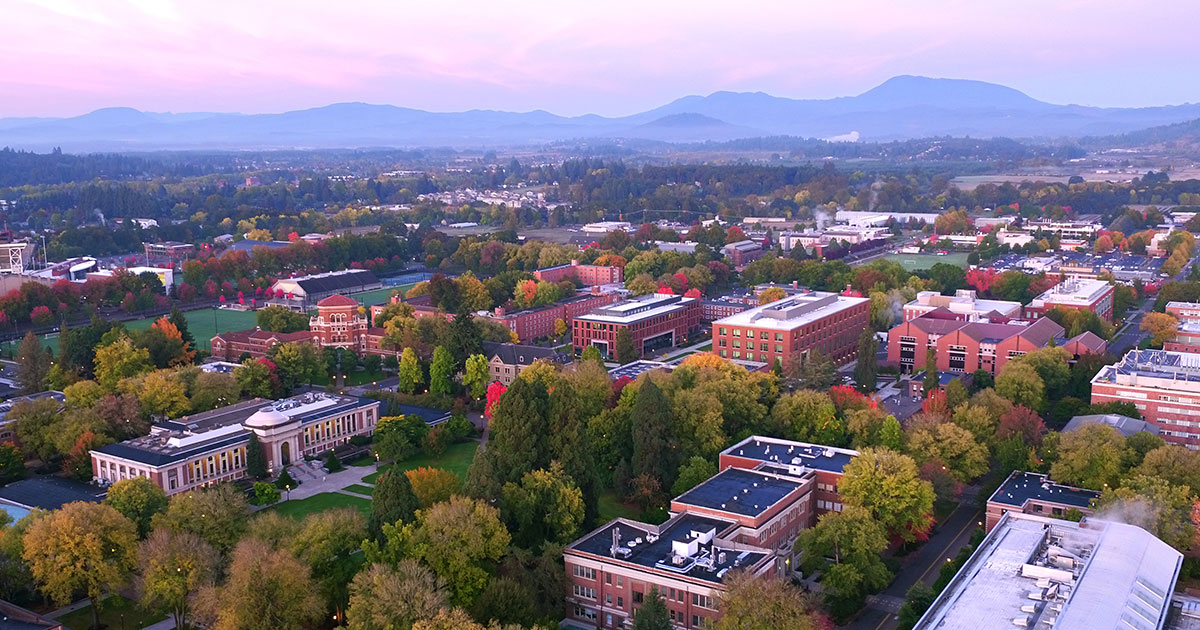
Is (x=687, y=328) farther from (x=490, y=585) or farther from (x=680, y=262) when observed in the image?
(x=490, y=585)

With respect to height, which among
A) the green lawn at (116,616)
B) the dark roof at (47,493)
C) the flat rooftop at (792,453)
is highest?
the flat rooftop at (792,453)

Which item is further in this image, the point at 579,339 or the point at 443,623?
the point at 579,339

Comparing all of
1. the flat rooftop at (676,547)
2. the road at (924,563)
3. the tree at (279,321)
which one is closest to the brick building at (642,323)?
the tree at (279,321)

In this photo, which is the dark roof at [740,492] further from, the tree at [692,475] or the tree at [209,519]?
the tree at [209,519]

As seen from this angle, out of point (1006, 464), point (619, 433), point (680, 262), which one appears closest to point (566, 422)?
point (619, 433)

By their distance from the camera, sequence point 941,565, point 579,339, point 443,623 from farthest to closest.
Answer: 1. point 579,339
2. point 941,565
3. point 443,623

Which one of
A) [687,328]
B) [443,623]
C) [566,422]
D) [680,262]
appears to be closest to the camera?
[443,623]

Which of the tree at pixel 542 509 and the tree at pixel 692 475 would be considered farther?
the tree at pixel 692 475
